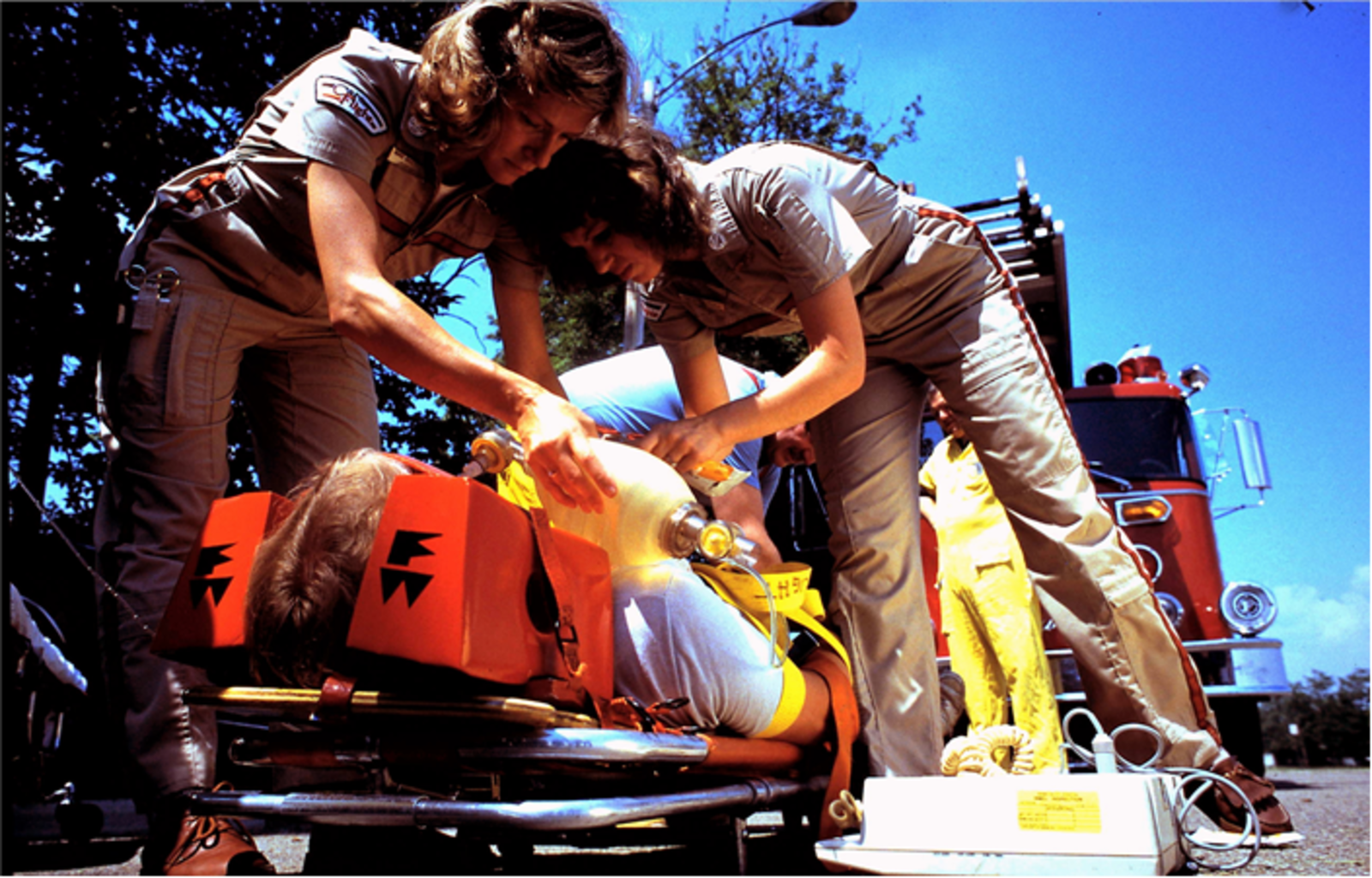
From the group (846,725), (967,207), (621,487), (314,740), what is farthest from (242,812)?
(967,207)

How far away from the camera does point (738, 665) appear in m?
1.92

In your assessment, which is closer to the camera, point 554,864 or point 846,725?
point 846,725

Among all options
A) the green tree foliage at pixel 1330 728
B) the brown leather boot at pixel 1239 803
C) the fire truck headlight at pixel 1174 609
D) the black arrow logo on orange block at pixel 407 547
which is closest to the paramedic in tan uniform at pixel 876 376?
the brown leather boot at pixel 1239 803

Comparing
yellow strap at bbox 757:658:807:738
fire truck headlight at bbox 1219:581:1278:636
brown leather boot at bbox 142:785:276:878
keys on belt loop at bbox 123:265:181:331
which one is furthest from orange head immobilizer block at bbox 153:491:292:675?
fire truck headlight at bbox 1219:581:1278:636

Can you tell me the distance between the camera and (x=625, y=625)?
1.90 meters

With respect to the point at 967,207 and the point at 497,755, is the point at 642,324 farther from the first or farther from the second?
the point at 497,755

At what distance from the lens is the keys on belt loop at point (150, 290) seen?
2.40m

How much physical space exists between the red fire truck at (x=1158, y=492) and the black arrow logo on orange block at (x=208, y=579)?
13.3 ft

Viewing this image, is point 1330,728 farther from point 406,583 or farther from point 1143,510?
point 406,583

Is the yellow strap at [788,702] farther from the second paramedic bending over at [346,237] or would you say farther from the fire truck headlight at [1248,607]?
the fire truck headlight at [1248,607]

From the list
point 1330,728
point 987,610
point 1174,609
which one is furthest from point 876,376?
point 1330,728

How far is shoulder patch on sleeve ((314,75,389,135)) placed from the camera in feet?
7.54

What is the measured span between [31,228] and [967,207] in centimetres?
682

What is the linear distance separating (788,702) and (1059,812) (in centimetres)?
56
